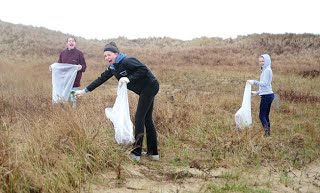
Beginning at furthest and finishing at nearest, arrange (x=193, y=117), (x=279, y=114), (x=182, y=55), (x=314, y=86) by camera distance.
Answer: (x=182, y=55) < (x=314, y=86) < (x=279, y=114) < (x=193, y=117)

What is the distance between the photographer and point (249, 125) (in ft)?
19.3

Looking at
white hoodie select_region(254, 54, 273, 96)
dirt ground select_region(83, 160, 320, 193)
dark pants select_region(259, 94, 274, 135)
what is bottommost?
dirt ground select_region(83, 160, 320, 193)

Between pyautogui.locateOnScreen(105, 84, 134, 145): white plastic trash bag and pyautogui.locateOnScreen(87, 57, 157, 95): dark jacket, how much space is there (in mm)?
160

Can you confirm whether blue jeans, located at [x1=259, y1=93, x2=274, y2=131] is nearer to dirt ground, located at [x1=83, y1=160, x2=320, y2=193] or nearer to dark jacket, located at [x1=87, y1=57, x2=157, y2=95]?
dirt ground, located at [x1=83, y1=160, x2=320, y2=193]

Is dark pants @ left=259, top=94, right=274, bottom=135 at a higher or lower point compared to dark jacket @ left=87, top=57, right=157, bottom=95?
lower

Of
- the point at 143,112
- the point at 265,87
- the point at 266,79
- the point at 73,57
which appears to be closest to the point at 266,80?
the point at 266,79

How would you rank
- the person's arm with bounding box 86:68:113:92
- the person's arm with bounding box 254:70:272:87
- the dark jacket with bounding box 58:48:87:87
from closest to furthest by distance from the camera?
the person's arm with bounding box 86:68:113:92 < the person's arm with bounding box 254:70:272:87 < the dark jacket with bounding box 58:48:87:87

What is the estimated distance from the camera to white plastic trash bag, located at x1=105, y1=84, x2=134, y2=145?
4.21m

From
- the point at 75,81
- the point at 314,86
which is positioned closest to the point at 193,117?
the point at 75,81

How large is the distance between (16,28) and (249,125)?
30.9 meters

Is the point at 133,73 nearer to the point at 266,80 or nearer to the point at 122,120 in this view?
the point at 122,120

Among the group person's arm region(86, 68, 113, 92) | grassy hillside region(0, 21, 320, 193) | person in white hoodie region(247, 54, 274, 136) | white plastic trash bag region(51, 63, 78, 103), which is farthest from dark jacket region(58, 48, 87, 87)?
person in white hoodie region(247, 54, 274, 136)

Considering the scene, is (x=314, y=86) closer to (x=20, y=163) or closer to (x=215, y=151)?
(x=215, y=151)

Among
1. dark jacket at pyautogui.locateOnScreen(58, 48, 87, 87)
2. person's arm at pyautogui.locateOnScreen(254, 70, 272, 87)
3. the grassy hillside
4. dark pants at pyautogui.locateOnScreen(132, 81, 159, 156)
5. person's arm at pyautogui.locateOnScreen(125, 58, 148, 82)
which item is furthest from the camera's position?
dark jacket at pyautogui.locateOnScreen(58, 48, 87, 87)
